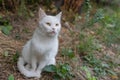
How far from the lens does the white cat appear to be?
308cm

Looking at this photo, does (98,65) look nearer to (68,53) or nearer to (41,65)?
(68,53)

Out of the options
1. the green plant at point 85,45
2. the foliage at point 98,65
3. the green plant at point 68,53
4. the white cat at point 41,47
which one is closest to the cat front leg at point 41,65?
the white cat at point 41,47

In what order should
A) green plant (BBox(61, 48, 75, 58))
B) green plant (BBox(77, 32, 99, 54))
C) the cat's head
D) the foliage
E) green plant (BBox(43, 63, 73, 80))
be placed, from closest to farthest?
1. the cat's head
2. green plant (BBox(43, 63, 73, 80))
3. green plant (BBox(61, 48, 75, 58))
4. the foliage
5. green plant (BBox(77, 32, 99, 54))

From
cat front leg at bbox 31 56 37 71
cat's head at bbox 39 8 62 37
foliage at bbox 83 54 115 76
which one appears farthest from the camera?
foliage at bbox 83 54 115 76

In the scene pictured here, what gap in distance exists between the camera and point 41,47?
310cm

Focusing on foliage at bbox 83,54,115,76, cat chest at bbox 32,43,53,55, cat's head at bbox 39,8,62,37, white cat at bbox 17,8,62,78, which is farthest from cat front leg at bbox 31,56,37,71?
foliage at bbox 83,54,115,76

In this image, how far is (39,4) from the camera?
16.5ft

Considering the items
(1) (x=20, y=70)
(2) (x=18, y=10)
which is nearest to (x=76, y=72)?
(1) (x=20, y=70)

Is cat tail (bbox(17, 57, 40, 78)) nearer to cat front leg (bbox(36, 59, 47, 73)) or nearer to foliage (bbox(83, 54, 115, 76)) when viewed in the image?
cat front leg (bbox(36, 59, 47, 73))

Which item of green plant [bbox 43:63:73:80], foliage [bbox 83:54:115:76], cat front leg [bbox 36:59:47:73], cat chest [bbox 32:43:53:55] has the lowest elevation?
foliage [bbox 83:54:115:76]

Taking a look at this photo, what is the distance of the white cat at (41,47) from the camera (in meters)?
3.08

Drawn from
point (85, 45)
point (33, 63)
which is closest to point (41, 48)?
point (33, 63)

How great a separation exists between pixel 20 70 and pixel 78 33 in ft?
5.05

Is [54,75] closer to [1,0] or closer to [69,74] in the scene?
[69,74]
